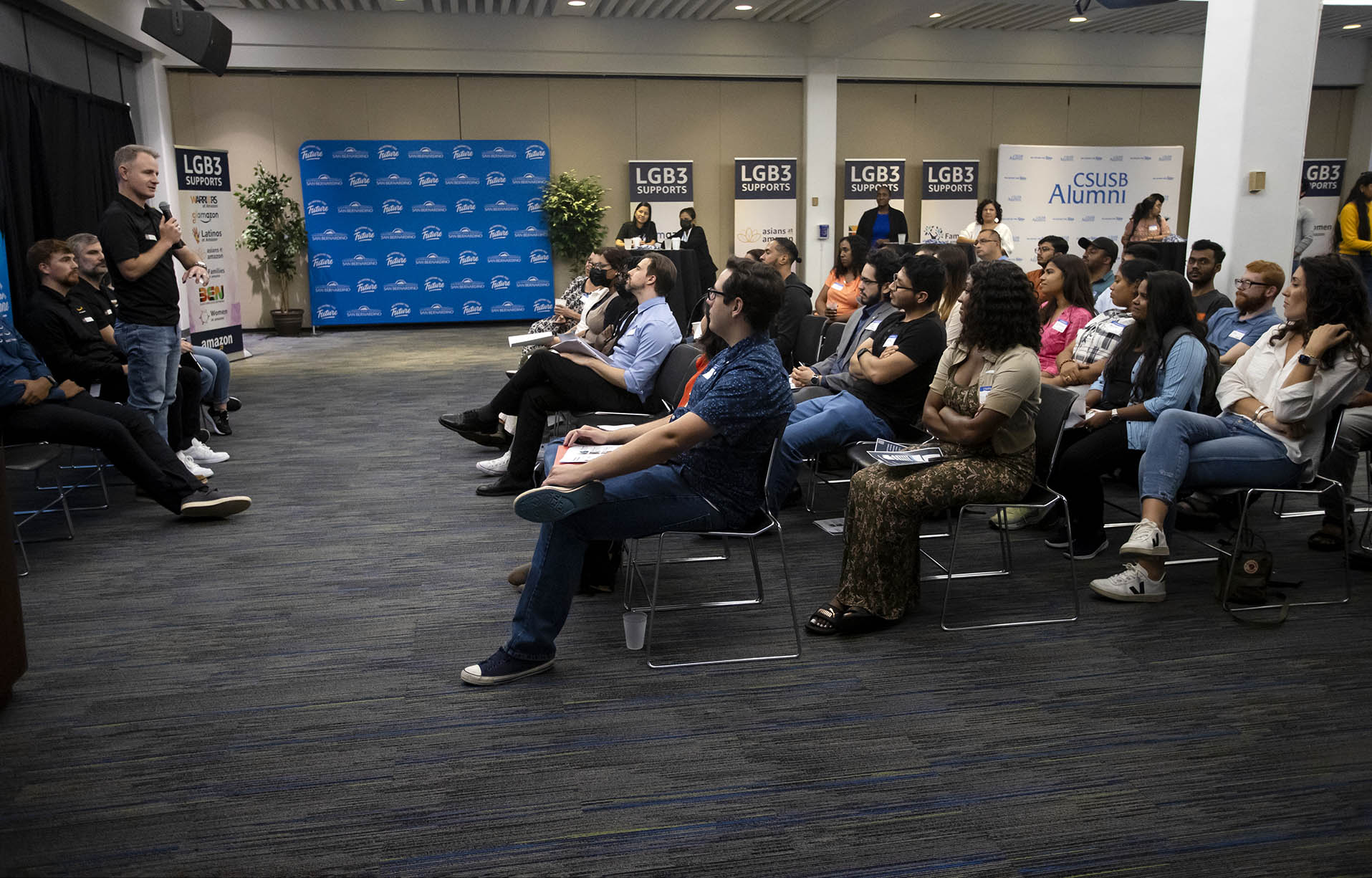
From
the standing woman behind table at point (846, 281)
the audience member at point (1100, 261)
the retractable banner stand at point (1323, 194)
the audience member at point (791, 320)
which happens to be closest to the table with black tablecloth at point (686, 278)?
the standing woman behind table at point (846, 281)

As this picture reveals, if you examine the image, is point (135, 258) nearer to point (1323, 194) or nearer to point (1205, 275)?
point (1205, 275)

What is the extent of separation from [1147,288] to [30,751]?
13.4ft

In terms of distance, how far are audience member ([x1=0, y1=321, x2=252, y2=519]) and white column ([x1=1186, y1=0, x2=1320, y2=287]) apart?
5.64 meters

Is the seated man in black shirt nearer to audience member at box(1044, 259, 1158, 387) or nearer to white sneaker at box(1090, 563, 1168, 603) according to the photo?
audience member at box(1044, 259, 1158, 387)

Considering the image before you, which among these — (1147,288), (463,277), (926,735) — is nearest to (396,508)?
(926,735)

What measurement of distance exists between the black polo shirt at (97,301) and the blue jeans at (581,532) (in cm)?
361

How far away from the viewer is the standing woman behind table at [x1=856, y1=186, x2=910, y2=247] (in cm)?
1226

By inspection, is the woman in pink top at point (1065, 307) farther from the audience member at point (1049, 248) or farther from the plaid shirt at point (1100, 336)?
the audience member at point (1049, 248)

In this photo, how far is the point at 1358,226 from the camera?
884 cm

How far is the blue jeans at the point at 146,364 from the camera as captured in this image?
5.04 m

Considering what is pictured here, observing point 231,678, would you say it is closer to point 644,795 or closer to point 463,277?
point 644,795

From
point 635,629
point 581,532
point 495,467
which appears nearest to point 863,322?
point 495,467

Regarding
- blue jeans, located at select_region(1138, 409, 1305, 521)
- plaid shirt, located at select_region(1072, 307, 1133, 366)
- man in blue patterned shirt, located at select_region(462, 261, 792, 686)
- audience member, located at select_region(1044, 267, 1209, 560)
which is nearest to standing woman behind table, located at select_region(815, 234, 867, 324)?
plaid shirt, located at select_region(1072, 307, 1133, 366)

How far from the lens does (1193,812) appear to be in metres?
2.26
